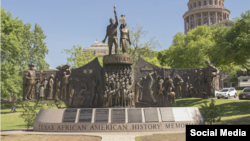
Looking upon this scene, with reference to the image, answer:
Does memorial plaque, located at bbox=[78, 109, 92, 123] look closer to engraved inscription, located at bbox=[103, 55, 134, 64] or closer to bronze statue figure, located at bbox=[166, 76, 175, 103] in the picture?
engraved inscription, located at bbox=[103, 55, 134, 64]

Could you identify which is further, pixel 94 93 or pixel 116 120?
pixel 94 93

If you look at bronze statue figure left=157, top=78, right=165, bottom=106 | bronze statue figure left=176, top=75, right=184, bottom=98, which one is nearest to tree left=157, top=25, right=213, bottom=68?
bronze statue figure left=176, top=75, right=184, bottom=98

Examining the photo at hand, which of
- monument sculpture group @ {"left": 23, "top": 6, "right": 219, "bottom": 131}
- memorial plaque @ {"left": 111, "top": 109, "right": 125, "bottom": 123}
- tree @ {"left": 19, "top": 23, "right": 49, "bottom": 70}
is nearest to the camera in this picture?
memorial plaque @ {"left": 111, "top": 109, "right": 125, "bottom": 123}

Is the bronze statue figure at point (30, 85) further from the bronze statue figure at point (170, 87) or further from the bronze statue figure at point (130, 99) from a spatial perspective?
the bronze statue figure at point (170, 87)

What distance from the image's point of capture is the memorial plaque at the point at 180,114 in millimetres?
12766

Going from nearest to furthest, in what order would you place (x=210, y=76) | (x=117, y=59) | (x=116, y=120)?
(x=116, y=120) < (x=117, y=59) < (x=210, y=76)

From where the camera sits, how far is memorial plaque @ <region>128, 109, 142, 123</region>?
1255 centimetres

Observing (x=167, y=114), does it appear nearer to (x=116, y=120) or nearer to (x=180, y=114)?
(x=180, y=114)

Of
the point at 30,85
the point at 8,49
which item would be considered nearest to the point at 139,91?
the point at 30,85

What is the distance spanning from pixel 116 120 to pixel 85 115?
1870 millimetres

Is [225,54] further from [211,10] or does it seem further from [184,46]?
[211,10]

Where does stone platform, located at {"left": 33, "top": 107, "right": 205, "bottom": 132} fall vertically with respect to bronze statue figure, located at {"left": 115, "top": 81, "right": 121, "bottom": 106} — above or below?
below

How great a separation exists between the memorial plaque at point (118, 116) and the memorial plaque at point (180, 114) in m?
3.03

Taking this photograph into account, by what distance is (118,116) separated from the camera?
12.8 metres
